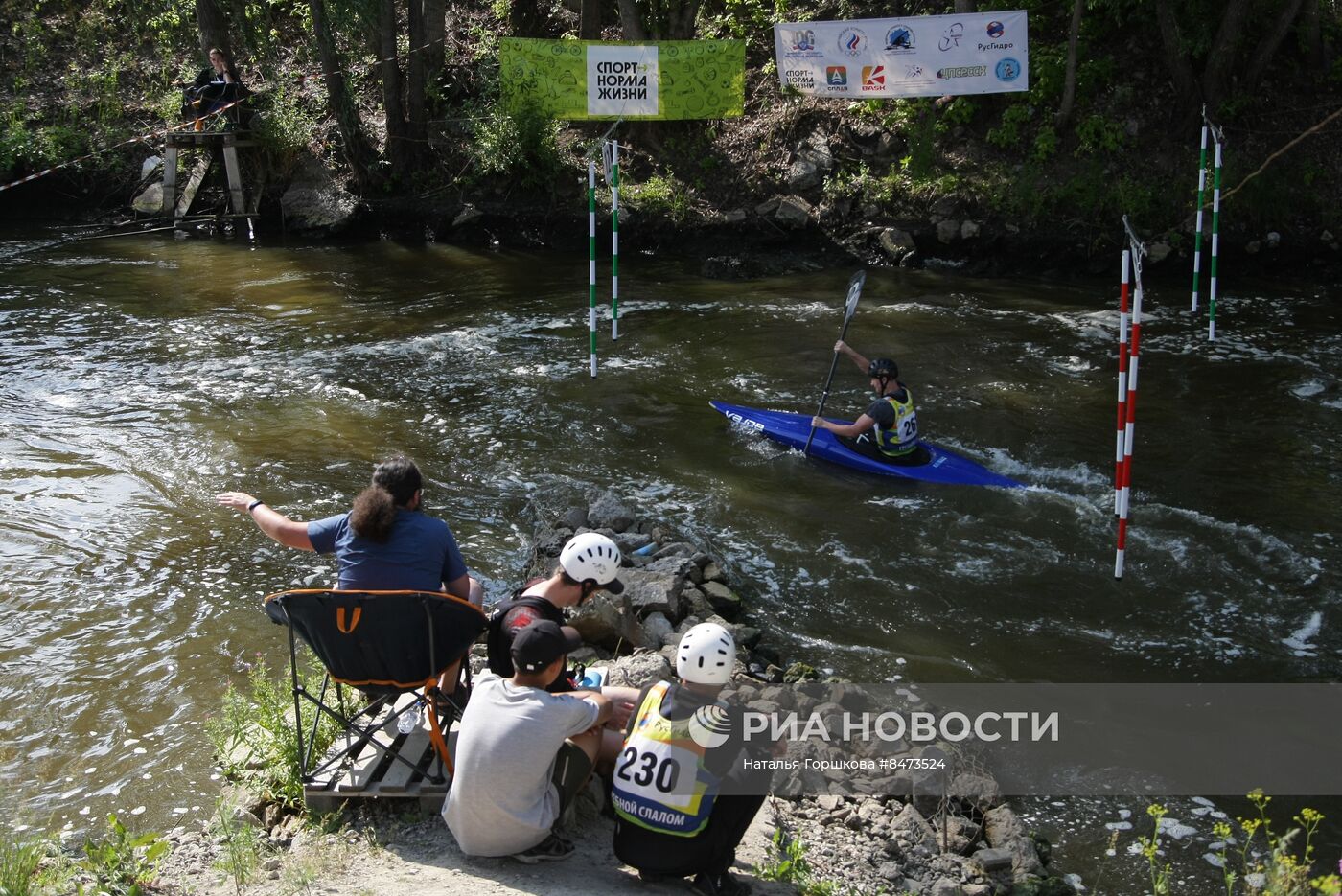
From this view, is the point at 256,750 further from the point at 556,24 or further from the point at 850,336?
the point at 556,24

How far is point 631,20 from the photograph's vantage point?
55.2 ft

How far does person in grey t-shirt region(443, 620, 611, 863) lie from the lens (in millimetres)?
3668

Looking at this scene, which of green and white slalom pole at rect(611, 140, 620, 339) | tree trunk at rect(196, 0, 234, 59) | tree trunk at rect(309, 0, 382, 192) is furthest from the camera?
tree trunk at rect(196, 0, 234, 59)

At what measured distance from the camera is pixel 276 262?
15.4m

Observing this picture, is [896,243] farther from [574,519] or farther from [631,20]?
[574,519]

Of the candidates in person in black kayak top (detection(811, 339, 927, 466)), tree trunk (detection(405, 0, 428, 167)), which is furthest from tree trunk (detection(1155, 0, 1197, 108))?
tree trunk (detection(405, 0, 428, 167))

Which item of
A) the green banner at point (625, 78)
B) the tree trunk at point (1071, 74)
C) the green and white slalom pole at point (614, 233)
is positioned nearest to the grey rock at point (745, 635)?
the green and white slalom pole at point (614, 233)

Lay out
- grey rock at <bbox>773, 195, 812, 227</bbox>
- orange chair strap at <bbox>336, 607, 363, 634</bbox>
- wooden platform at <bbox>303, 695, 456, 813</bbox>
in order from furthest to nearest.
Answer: grey rock at <bbox>773, 195, 812, 227</bbox> < wooden platform at <bbox>303, 695, 456, 813</bbox> < orange chair strap at <bbox>336, 607, 363, 634</bbox>

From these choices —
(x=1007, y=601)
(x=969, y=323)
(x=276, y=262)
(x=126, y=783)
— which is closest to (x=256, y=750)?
(x=126, y=783)

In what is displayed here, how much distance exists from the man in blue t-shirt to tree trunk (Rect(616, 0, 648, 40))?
13.9 m

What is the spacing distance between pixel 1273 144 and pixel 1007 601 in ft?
37.2

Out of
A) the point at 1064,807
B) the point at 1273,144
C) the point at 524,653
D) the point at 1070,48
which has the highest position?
the point at 1070,48

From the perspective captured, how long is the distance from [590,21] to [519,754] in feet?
50.3

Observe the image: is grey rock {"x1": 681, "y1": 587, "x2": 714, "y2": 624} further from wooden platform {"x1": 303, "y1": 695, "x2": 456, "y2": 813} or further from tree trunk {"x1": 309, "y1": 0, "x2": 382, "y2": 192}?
tree trunk {"x1": 309, "y1": 0, "x2": 382, "y2": 192}
